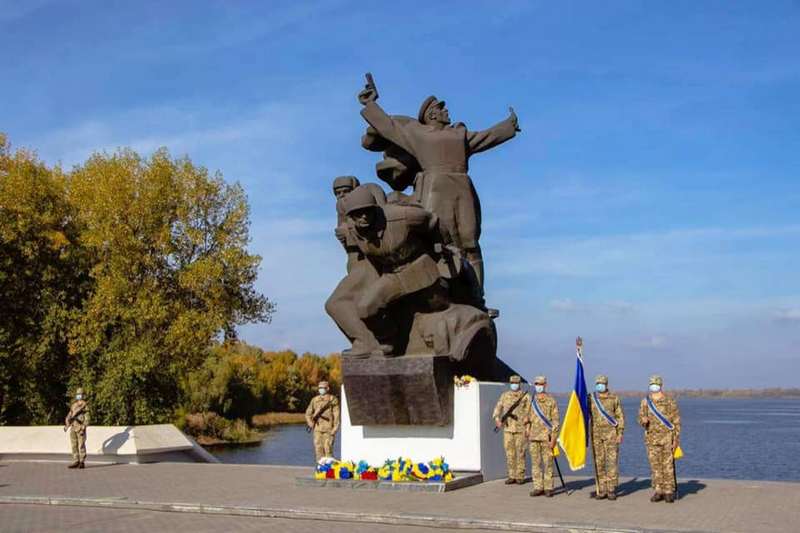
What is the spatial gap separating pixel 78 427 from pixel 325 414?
12.6 ft

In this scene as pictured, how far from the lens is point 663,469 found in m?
8.58

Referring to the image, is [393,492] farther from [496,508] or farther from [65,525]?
[65,525]

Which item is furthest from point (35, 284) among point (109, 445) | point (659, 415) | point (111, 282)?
point (659, 415)

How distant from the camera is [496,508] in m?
8.17

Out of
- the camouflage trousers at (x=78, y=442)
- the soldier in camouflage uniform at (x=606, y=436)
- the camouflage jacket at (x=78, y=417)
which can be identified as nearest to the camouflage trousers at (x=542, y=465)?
the soldier in camouflage uniform at (x=606, y=436)

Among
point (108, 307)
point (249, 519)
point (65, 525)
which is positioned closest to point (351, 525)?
point (249, 519)

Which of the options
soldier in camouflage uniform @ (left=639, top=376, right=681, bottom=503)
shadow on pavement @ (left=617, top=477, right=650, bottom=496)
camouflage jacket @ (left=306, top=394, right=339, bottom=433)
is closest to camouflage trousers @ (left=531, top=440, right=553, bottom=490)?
shadow on pavement @ (left=617, top=477, right=650, bottom=496)

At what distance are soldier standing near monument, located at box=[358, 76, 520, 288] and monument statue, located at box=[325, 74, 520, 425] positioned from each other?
0.04 feet

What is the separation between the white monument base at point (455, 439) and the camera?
10.3 m

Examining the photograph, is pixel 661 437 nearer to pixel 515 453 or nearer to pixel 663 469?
pixel 663 469

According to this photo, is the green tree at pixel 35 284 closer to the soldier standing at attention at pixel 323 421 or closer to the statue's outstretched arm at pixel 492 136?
the soldier standing at attention at pixel 323 421

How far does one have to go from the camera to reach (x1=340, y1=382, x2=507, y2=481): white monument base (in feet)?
33.7

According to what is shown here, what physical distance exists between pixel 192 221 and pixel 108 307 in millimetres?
3215

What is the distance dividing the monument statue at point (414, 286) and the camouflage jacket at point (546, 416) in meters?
1.14
